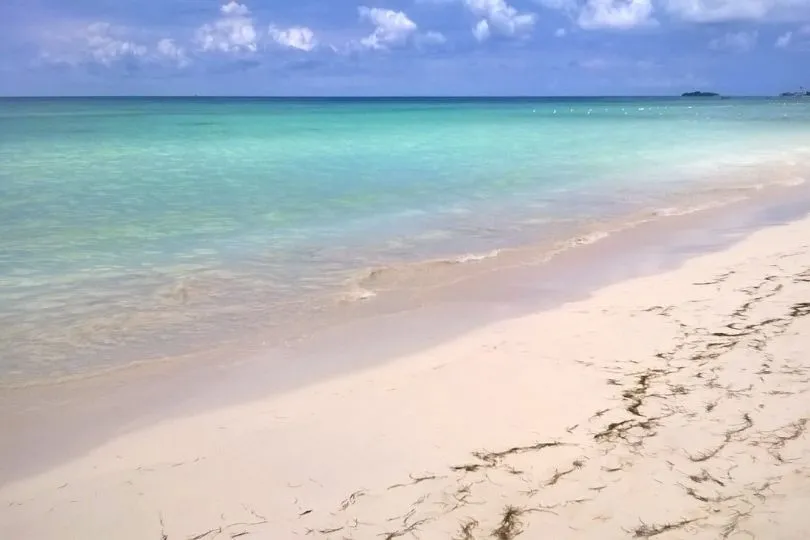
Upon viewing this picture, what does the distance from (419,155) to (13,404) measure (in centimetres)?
1969

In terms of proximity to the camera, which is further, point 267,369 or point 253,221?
point 253,221

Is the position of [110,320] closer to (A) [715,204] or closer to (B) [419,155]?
(A) [715,204]

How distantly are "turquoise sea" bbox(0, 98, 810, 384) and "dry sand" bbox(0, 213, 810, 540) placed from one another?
1.77 metres

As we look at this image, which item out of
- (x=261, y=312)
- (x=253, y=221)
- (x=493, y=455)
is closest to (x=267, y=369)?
(x=261, y=312)

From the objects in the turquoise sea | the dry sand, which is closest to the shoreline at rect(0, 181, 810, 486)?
the dry sand

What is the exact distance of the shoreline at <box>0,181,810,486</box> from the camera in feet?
13.9

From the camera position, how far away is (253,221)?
36.7ft

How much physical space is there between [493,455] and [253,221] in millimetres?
8295

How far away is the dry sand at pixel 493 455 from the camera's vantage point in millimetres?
3115

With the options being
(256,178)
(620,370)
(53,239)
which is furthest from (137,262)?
(256,178)

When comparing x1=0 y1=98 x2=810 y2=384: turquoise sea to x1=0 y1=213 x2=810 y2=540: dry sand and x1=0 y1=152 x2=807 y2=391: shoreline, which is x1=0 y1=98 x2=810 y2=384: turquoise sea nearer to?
x1=0 y1=152 x2=807 y2=391: shoreline

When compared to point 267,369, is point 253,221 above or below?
above

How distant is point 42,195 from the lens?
46.7ft

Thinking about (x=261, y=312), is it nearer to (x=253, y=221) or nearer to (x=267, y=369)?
(x=267, y=369)
